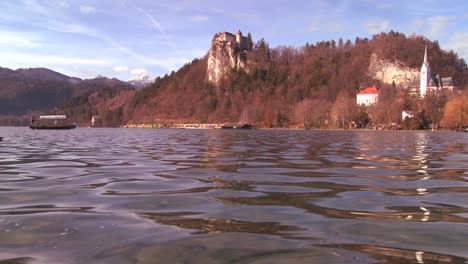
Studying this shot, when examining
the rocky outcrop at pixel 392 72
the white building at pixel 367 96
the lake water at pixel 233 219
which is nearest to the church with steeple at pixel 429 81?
the rocky outcrop at pixel 392 72

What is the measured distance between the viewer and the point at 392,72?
18612 cm

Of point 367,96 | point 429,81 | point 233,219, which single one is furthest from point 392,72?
point 233,219

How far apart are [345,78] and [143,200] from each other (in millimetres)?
199135

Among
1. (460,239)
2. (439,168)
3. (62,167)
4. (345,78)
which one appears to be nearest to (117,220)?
(460,239)

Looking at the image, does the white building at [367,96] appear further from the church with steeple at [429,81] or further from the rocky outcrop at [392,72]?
the rocky outcrop at [392,72]

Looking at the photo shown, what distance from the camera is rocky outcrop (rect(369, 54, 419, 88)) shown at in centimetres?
18050

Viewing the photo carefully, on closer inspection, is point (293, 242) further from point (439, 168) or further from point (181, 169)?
point (439, 168)

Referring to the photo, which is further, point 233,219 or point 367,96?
point 367,96

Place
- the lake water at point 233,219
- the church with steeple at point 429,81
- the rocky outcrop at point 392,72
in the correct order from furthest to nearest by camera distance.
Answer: the rocky outcrop at point 392,72 < the church with steeple at point 429,81 < the lake water at point 233,219

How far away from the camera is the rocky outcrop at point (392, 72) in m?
180

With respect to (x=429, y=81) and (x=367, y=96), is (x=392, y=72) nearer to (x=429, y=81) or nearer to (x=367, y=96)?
(x=429, y=81)

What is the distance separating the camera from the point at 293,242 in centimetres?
446

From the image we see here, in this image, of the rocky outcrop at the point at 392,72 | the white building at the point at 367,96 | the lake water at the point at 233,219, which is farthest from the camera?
the rocky outcrop at the point at 392,72

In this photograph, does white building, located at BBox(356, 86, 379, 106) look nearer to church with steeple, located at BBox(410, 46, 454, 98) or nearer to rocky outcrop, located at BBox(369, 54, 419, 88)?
church with steeple, located at BBox(410, 46, 454, 98)
